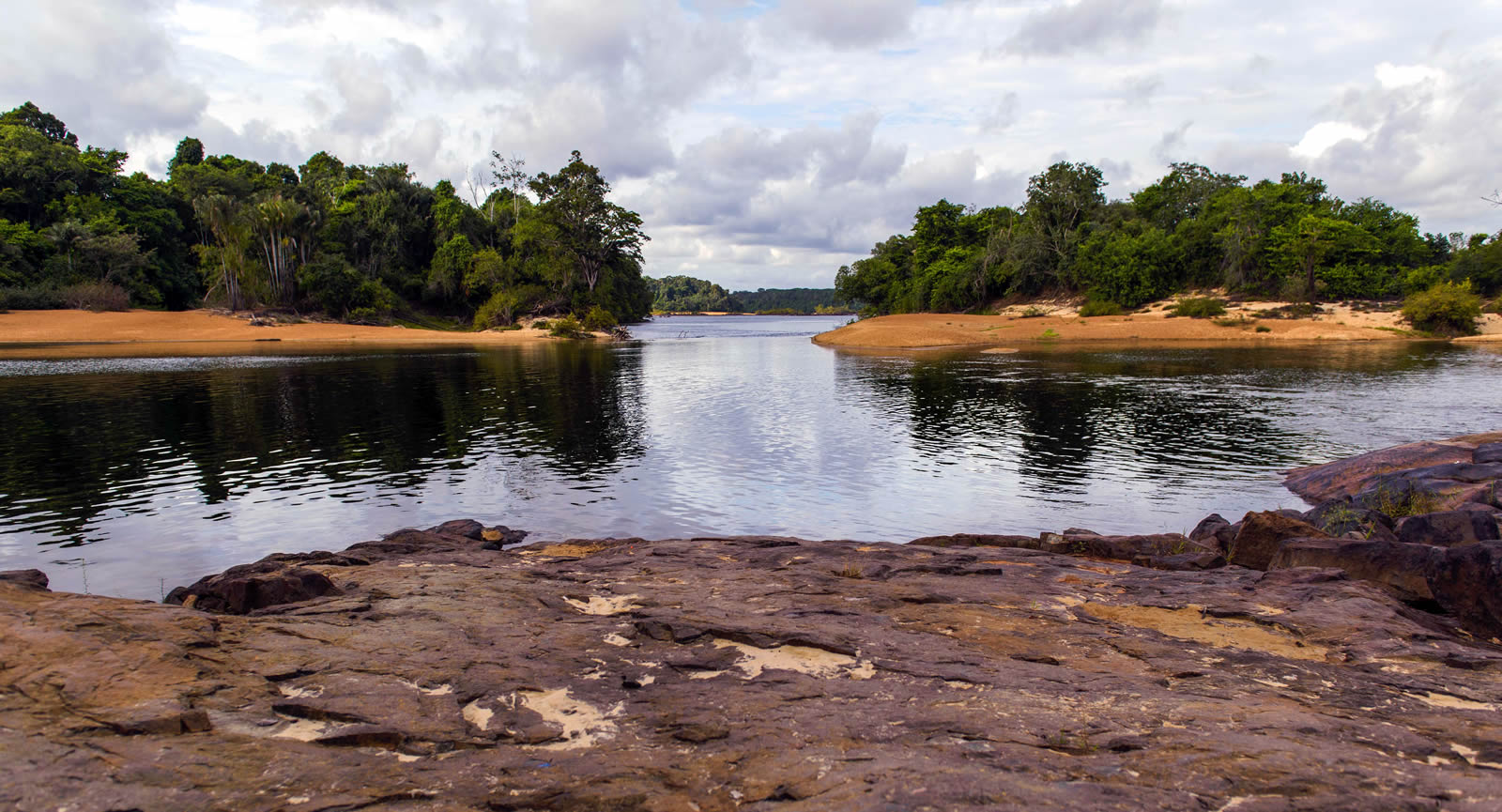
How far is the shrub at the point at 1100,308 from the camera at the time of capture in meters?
83.1

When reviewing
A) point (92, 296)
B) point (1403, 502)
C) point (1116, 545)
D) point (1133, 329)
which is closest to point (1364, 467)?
point (1403, 502)

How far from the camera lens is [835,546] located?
40.4 feet

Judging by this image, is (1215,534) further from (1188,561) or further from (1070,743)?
(1070,743)

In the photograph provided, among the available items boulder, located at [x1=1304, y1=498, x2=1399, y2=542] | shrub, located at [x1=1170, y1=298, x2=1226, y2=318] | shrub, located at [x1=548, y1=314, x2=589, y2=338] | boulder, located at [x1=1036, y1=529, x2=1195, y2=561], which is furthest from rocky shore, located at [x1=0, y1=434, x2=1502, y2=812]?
shrub, located at [x1=548, y1=314, x2=589, y2=338]

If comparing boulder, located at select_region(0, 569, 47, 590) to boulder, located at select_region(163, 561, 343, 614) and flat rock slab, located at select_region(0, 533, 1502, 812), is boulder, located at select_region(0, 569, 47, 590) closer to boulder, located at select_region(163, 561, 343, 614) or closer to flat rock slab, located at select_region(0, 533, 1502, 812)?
boulder, located at select_region(163, 561, 343, 614)

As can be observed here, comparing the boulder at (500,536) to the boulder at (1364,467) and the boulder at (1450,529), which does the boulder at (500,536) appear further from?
the boulder at (1364,467)

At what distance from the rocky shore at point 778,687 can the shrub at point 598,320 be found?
8686 centimetres

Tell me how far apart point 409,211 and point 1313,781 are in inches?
4765

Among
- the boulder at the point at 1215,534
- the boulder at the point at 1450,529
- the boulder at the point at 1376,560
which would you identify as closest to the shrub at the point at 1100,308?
the boulder at the point at 1215,534

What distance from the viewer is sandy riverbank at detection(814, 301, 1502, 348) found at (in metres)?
67.7

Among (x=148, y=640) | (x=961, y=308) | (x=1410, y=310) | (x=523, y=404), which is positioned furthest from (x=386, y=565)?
(x=961, y=308)

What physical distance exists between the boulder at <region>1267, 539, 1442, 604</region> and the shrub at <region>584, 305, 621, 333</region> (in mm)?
89628

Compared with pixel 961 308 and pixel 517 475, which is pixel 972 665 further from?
pixel 961 308

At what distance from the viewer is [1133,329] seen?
75625 millimetres
